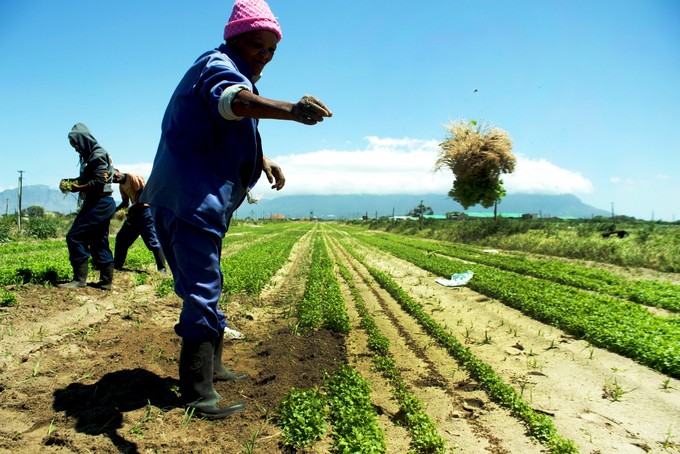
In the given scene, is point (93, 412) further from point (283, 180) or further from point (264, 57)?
point (264, 57)

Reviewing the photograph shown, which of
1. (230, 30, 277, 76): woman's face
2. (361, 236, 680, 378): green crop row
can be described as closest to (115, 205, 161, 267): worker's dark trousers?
(230, 30, 277, 76): woman's face

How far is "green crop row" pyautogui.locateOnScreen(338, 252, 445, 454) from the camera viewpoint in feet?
7.72

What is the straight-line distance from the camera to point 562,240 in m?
15.2

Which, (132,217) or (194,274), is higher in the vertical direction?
(132,217)

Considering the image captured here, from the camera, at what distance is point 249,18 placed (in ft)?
7.70

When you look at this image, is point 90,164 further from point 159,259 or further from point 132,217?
point 159,259

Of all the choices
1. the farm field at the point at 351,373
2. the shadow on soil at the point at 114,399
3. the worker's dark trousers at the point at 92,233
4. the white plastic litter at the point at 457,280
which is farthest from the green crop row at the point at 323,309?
the worker's dark trousers at the point at 92,233

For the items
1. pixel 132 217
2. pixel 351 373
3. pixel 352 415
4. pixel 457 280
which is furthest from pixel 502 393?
pixel 132 217

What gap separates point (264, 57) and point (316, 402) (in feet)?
7.14

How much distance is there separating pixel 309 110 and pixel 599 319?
4644 millimetres

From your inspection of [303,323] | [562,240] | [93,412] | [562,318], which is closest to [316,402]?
[93,412]

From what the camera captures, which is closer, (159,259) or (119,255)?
(119,255)

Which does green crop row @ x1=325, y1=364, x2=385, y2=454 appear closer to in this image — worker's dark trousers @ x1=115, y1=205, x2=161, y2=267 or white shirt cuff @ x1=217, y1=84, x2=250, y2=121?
white shirt cuff @ x1=217, y1=84, x2=250, y2=121

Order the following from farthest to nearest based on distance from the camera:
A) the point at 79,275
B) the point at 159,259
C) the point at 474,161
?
1. the point at 474,161
2. the point at 159,259
3. the point at 79,275
